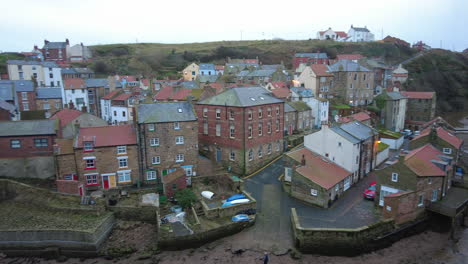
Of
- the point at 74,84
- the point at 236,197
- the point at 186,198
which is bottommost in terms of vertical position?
the point at 236,197

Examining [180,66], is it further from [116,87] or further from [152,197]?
[152,197]

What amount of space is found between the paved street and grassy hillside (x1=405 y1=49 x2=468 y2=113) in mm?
67448

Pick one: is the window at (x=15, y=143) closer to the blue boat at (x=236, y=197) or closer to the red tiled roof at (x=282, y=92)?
the blue boat at (x=236, y=197)

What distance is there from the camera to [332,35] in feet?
441

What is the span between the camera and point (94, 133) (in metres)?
30.4

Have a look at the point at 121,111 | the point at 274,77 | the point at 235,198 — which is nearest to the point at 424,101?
the point at 274,77

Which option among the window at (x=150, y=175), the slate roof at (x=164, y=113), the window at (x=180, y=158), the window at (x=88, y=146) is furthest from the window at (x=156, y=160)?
the window at (x=88, y=146)

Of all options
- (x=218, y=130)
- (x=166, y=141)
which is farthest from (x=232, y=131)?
(x=166, y=141)

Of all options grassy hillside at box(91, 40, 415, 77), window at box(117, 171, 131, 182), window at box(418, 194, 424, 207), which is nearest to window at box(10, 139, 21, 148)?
window at box(117, 171, 131, 182)

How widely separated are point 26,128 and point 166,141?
14.0m

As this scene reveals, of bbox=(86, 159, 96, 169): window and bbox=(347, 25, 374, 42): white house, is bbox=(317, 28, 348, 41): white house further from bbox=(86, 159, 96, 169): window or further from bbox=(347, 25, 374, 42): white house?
bbox=(86, 159, 96, 169): window

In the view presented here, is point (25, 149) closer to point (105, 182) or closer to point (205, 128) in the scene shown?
point (105, 182)

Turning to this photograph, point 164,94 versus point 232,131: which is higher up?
point 164,94

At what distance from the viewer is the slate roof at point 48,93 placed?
52.4 metres
